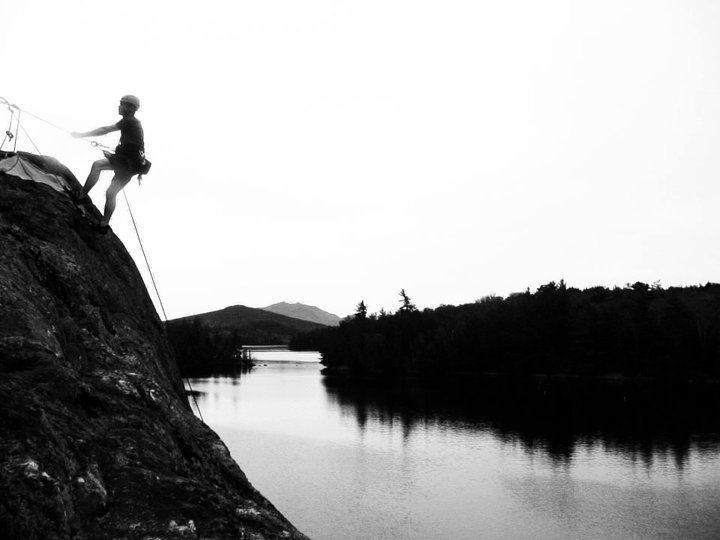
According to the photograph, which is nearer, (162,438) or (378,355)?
(162,438)

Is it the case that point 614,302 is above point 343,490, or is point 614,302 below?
above

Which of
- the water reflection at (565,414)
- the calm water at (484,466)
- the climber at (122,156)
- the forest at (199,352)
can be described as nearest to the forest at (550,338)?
the water reflection at (565,414)

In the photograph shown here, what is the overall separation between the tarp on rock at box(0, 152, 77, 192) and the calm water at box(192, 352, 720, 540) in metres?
23.3

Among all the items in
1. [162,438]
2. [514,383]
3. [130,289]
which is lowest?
[514,383]

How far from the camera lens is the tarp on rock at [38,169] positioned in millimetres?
8688

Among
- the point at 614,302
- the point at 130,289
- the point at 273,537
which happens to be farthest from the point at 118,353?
the point at 614,302

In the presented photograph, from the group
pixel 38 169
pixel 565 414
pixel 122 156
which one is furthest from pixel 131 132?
pixel 565 414

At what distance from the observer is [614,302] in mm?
147125

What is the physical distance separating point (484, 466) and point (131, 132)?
39446 mm

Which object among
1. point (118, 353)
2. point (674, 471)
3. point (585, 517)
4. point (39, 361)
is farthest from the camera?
point (674, 471)

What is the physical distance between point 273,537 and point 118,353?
3.22 m

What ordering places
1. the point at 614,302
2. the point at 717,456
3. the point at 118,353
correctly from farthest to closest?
the point at 614,302 < the point at 717,456 < the point at 118,353

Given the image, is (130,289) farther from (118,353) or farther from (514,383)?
(514,383)

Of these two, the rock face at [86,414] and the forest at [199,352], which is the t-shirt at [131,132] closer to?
the rock face at [86,414]
